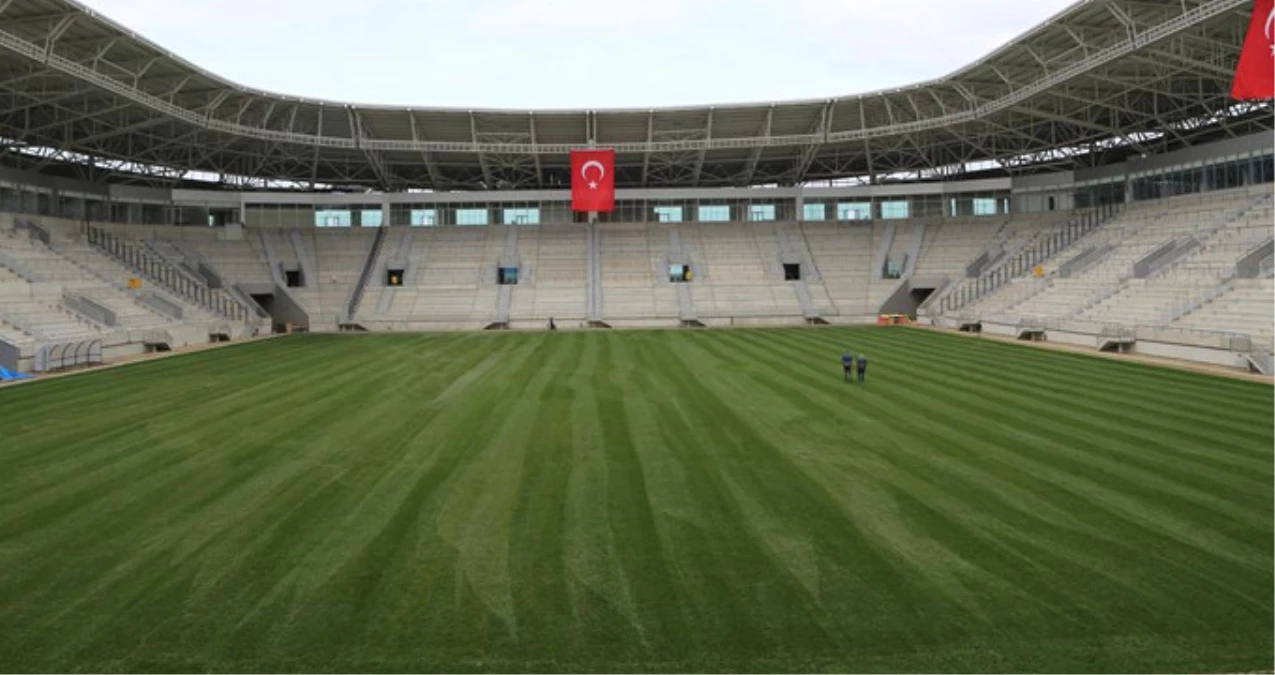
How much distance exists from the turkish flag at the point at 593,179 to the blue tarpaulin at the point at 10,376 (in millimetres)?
35223

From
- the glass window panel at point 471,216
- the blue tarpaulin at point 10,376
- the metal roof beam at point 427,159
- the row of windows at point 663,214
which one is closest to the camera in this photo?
the blue tarpaulin at point 10,376

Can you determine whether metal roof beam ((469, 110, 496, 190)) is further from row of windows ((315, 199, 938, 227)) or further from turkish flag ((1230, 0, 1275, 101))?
turkish flag ((1230, 0, 1275, 101))

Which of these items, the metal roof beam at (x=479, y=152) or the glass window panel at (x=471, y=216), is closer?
the metal roof beam at (x=479, y=152)

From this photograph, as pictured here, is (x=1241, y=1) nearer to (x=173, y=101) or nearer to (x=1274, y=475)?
(x=1274, y=475)

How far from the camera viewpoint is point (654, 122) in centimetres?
5281

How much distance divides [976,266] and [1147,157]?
499 inches

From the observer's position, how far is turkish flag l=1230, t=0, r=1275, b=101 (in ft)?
81.9

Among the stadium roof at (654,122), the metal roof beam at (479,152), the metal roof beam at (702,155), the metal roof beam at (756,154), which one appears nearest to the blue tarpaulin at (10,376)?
the stadium roof at (654,122)

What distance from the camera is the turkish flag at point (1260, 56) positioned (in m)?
25.0

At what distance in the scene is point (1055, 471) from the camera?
11.8 meters

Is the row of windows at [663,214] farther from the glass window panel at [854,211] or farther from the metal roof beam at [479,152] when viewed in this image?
the metal roof beam at [479,152]

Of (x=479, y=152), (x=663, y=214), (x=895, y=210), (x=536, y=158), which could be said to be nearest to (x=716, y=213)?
(x=663, y=214)

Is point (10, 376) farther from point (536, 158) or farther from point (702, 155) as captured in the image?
point (702, 155)

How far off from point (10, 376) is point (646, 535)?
2783 cm
